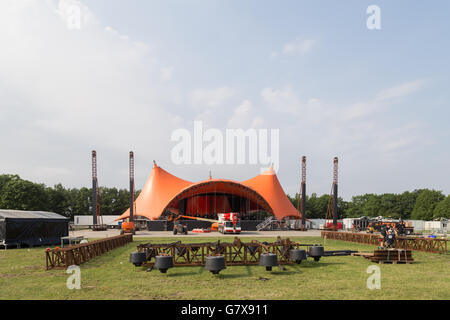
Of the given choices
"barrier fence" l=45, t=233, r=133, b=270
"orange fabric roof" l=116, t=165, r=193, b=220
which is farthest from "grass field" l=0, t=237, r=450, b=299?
"orange fabric roof" l=116, t=165, r=193, b=220

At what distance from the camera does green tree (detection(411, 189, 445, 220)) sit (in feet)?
269

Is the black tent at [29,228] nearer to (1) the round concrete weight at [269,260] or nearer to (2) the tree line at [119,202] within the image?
(1) the round concrete weight at [269,260]

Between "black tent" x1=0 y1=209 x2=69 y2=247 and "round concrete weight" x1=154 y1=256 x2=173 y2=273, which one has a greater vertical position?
"round concrete weight" x1=154 y1=256 x2=173 y2=273

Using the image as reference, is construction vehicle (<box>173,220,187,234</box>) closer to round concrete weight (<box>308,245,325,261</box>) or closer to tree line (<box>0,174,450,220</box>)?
round concrete weight (<box>308,245,325,261</box>)

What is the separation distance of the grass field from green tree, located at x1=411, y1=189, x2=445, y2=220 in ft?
266

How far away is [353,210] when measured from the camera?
10606 cm

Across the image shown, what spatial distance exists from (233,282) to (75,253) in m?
8.28

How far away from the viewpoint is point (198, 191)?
62312 millimetres

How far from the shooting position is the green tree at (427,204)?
81.9 metres

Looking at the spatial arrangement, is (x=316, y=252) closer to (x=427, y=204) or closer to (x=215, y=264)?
(x=215, y=264)

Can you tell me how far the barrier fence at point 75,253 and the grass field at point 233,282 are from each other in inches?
20.7
